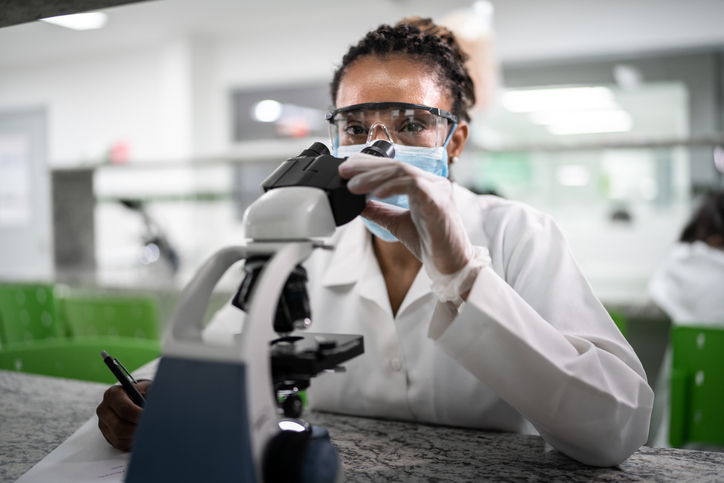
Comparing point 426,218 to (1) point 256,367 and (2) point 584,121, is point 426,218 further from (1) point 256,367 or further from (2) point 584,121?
(2) point 584,121

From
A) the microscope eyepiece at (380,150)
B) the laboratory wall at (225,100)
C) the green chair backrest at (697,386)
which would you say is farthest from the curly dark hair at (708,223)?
the microscope eyepiece at (380,150)

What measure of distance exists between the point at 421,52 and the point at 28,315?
2.44 m

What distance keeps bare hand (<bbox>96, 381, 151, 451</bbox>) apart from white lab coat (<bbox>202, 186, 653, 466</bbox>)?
0.30m

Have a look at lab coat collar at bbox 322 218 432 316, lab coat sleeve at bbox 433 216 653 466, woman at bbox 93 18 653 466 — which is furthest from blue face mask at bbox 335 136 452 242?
lab coat sleeve at bbox 433 216 653 466

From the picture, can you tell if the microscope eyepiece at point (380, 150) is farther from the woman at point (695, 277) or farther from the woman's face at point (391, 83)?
the woman at point (695, 277)

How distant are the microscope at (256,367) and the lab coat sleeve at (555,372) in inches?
7.2

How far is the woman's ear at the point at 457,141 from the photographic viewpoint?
119 cm

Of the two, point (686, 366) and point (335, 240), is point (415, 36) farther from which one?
point (686, 366)

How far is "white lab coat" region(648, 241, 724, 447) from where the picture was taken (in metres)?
2.43

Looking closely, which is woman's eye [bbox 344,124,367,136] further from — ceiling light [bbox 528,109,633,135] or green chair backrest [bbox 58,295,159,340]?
ceiling light [bbox 528,109,633,135]

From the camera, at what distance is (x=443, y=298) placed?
2.57ft

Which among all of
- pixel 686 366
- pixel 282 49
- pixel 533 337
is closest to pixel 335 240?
pixel 533 337

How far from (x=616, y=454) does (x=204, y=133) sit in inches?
225

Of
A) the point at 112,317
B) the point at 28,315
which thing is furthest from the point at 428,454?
the point at 28,315
